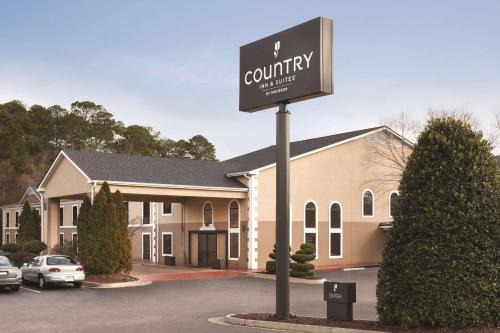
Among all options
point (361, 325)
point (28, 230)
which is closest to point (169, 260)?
point (28, 230)

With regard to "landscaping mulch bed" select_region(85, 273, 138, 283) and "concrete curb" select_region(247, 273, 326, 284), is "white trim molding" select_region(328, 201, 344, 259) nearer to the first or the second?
"concrete curb" select_region(247, 273, 326, 284)

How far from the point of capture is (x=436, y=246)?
40.8 ft

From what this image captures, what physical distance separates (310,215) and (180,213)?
31.4 ft

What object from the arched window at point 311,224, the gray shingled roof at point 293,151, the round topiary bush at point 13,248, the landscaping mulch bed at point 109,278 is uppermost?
the gray shingled roof at point 293,151

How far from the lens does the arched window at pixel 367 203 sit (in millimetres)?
40875

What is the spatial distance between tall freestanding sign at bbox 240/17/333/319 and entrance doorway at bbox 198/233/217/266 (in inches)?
892

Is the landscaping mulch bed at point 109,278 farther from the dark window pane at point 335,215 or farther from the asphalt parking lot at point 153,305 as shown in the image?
the dark window pane at point 335,215

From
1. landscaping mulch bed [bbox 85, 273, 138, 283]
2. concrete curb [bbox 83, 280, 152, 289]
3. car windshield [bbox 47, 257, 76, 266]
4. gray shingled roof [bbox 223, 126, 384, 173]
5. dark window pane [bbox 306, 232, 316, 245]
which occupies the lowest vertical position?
concrete curb [bbox 83, 280, 152, 289]

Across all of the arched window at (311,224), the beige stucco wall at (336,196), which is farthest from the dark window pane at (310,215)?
the beige stucco wall at (336,196)

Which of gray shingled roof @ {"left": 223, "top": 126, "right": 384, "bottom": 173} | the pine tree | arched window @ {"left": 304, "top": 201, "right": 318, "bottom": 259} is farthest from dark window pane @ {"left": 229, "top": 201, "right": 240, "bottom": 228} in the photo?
the pine tree

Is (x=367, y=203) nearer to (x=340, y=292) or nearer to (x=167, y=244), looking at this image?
(x=167, y=244)

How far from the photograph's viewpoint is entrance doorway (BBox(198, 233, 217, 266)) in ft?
128

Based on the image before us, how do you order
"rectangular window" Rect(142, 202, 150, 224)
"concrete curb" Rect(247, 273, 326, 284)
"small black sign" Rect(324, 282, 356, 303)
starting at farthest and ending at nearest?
"rectangular window" Rect(142, 202, 150, 224) → "concrete curb" Rect(247, 273, 326, 284) → "small black sign" Rect(324, 282, 356, 303)

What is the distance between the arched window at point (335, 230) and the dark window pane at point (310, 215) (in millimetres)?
1387
